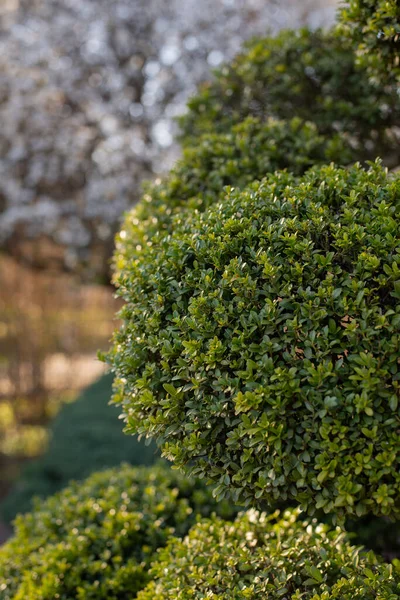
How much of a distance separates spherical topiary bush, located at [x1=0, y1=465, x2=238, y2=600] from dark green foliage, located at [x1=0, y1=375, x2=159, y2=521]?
242 cm

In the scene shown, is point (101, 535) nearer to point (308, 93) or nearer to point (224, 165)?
point (224, 165)

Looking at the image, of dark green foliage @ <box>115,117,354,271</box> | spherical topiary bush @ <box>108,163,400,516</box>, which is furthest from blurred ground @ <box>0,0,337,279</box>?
spherical topiary bush @ <box>108,163,400,516</box>

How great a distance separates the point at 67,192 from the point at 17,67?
5.54 feet

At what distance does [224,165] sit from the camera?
3303 millimetres

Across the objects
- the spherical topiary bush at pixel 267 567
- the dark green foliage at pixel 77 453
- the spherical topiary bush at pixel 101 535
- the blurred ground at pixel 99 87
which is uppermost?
the blurred ground at pixel 99 87

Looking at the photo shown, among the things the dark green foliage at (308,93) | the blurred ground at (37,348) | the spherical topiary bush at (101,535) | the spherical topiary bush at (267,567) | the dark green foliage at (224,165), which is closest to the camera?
the spherical topiary bush at (267,567)

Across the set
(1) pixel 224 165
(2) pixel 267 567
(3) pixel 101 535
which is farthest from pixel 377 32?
(3) pixel 101 535

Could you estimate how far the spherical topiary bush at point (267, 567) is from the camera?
2.39 m

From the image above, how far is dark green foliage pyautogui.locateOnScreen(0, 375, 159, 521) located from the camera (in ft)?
21.1

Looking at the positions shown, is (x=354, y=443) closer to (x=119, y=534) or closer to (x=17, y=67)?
(x=119, y=534)

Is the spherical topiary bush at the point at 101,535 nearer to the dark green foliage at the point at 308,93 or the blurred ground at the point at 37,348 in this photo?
the dark green foliage at the point at 308,93

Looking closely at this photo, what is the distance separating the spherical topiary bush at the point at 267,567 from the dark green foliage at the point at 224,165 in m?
1.57

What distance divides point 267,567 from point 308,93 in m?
2.99

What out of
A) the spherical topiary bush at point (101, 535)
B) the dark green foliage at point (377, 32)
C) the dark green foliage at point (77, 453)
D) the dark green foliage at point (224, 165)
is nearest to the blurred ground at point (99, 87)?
the dark green foliage at point (77, 453)
